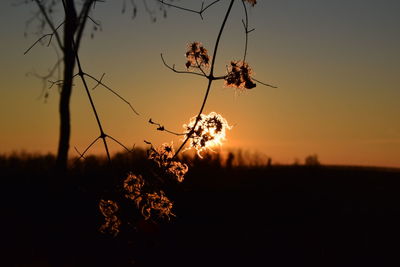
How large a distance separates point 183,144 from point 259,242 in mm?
5645

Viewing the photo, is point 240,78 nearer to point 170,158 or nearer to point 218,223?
point 170,158

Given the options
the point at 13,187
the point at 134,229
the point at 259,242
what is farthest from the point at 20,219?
the point at 134,229

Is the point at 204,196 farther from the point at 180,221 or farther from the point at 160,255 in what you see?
the point at 160,255

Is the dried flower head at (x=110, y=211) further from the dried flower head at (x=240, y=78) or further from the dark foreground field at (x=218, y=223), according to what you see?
the dried flower head at (x=240, y=78)

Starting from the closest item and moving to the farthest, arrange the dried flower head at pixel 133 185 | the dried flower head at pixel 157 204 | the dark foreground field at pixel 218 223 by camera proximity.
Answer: the dried flower head at pixel 157 204
the dried flower head at pixel 133 185
the dark foreground field at pixel 218 223

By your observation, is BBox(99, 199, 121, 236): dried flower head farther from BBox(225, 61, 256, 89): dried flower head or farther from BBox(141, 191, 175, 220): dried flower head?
BBox(225, 61, 256, 89): dried flower head

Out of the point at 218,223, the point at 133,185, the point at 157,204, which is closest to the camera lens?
the point at 157,204

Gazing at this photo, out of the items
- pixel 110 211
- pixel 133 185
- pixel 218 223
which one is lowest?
pixel 110 211

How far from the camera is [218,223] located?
1004cm

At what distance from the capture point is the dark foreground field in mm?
7531

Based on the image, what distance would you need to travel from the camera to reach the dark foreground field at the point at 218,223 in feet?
24.7

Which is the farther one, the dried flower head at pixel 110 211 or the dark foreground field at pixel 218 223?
the dark foreground field at pixel 218 223

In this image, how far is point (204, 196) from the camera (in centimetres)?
1218

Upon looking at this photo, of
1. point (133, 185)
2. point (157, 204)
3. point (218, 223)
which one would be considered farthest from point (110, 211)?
point (218, 223)
